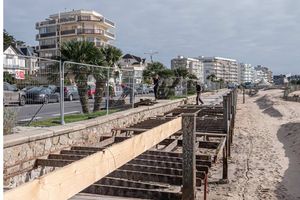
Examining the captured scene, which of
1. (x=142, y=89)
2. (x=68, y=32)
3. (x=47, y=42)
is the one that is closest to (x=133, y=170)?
(x=142, y=89)

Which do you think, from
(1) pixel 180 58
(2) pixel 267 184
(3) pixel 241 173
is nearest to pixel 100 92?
(3) pixel 241 173

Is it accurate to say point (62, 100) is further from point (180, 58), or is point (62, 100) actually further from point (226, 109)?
point (180, 58)

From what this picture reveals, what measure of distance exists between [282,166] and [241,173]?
1.84 m

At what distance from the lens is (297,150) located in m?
13.1

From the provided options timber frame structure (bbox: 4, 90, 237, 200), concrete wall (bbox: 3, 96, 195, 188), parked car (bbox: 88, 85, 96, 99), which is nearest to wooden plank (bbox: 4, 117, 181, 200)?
timber frame structure (bbox: 4, 90, 237, 200)

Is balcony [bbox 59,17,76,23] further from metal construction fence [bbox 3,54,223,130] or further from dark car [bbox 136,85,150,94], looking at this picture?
metal construction fence [bbox 3,54,223,130]

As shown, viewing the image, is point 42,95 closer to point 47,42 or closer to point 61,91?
point 61,91

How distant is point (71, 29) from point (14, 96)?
93640mm

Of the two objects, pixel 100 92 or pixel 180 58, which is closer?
pixel 100 92

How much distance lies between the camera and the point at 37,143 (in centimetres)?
664

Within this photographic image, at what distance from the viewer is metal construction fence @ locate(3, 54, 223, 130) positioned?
8309 millimetres

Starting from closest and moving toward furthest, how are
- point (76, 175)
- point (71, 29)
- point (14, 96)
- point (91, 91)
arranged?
1. point (76, 175)
2. point (14, 96)
3. point (91, 91)
4. point (71, 29)

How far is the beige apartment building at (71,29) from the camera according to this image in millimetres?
94000

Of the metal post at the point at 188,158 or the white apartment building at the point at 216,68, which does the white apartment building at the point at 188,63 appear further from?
the metal post at the point at 188,158
